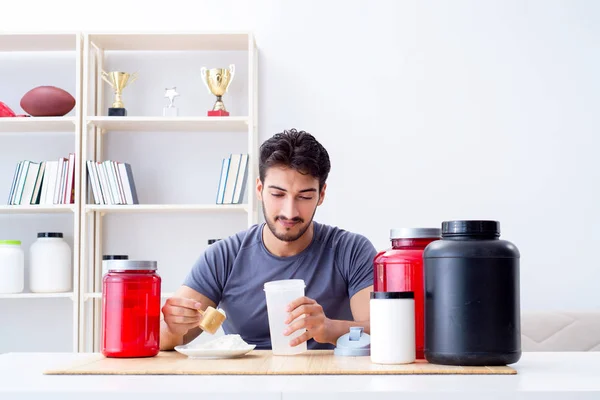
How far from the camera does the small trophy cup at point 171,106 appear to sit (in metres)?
3.61

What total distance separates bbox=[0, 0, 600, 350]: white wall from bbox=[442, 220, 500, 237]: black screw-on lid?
2.37 meters

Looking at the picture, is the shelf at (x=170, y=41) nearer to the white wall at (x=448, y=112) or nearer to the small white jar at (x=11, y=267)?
the white wall at (x=448, y=112)

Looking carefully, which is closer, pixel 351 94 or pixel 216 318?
pixel 216 318

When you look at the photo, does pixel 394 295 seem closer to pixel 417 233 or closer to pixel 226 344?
pixel 417 233

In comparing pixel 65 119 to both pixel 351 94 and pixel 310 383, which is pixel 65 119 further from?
pixel 310 383

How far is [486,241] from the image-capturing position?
131 centimetres

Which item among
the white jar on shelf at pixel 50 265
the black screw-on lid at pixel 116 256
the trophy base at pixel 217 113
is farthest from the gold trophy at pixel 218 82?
the white jar on shelf at pixel 50 265

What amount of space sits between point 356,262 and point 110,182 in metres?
1.65

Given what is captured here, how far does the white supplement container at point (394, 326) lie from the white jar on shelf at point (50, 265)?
8.26 ft

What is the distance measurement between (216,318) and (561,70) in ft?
8.93

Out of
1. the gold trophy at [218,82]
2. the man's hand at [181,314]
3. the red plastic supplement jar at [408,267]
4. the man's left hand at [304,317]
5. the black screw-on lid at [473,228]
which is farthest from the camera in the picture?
the gold trophy at [218,82]

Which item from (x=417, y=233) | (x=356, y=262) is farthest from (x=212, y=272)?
(x=417, y=233)

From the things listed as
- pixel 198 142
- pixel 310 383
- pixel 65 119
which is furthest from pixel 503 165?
pixel 310 383

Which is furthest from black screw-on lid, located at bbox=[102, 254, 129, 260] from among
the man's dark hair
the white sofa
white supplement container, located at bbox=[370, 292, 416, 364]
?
white supplement container, located at bbox=[370, 292, 416, 364]
